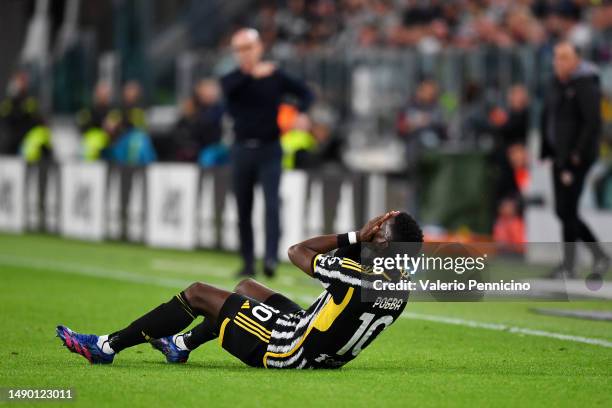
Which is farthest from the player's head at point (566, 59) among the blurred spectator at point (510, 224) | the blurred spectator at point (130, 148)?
the blurred spectator at point (130, 148)

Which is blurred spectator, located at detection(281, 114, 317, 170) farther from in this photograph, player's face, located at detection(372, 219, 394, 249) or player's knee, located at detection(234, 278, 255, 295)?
player's face, located at detection(372, 219, 394, 249)

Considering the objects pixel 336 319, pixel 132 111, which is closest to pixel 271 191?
pixel 336 319

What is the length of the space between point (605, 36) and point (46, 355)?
1314cm

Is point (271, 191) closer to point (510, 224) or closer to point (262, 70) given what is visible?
point (262, 70)

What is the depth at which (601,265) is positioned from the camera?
450 inches

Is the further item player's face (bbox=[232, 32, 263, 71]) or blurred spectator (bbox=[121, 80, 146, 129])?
blurred spectator (bbox=[121, 80, 146, 129])

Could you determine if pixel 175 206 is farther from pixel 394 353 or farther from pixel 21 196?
pixel 394 353

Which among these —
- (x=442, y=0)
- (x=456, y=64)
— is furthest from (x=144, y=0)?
(x=456, y=64)

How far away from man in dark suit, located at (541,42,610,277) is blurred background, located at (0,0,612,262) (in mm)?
3248

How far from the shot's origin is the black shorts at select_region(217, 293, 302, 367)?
8453 mm

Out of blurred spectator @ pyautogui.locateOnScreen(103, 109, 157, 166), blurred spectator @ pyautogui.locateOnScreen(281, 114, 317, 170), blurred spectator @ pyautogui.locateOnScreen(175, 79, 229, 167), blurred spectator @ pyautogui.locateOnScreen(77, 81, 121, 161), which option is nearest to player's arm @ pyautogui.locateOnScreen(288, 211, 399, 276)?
blurred spectator @ pyautogui.locateOnScreen(281, 114, 317, 170)

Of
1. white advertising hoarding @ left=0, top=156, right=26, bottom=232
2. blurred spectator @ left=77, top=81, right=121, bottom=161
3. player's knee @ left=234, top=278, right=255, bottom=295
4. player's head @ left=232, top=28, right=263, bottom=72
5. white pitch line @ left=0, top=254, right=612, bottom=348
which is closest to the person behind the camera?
player's knee @ left=234, top=278, right=255, bottom=295

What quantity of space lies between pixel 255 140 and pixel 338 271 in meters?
7.36

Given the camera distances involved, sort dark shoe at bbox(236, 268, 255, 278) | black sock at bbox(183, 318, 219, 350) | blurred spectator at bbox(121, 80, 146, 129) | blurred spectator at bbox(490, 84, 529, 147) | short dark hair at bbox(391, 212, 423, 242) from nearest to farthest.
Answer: short dark hair at bbox(391, 212, 423, 242), black sock at bbox(183, 318, 219, 350), dark shoe at bbox(236, 268, 255, 278), blurred spectator at bbox(490, 84, 529, 147), blurred spectator at bbox(121, 80, 146, 129)
